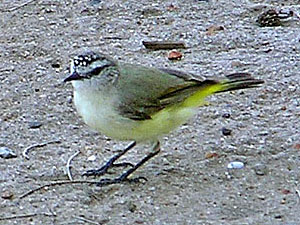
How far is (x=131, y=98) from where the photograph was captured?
6340 millimetres

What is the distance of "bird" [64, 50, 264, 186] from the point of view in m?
6.21

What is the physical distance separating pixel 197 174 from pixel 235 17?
3.27m

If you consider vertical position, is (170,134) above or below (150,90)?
below

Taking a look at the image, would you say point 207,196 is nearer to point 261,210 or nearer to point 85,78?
point 261,210

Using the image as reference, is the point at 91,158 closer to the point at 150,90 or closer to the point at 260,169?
the point at 150,90

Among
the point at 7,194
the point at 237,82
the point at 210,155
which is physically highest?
the point at 237,82

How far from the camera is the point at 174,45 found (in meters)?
8.78

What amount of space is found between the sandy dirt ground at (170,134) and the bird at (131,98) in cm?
33

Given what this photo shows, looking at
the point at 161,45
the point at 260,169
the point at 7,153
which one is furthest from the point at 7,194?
the point at 161,45

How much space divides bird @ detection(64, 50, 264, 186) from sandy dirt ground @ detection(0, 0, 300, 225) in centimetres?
33

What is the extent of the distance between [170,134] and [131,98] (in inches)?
35.2

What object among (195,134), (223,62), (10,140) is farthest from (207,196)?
(223,62)

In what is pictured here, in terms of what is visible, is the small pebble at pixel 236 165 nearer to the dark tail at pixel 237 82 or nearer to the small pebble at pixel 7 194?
the dark tail at pixel 237 82

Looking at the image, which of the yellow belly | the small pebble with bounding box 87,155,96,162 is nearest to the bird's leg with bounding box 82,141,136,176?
the small pebble with bounding box 87,155,96,162
